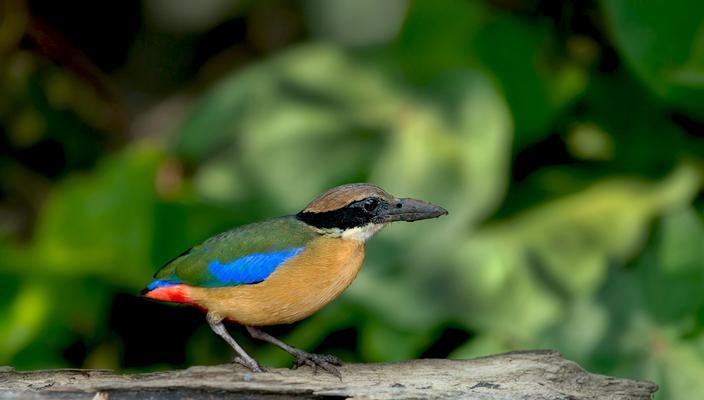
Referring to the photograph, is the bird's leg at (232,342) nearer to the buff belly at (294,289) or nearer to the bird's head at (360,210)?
the buff belly at (294,289)

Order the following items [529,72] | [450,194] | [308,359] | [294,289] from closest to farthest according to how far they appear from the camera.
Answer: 1. [294,289]
2. [308,359]
3. [450,194]
4. [529,72]

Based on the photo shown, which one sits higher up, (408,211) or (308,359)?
(408,211)

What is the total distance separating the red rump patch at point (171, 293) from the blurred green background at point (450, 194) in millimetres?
1474

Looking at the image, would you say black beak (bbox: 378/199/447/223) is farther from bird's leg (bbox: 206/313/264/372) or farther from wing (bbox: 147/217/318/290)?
bird's leg (bbox: 206/313/264/372)

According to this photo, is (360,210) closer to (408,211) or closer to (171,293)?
(408,211)

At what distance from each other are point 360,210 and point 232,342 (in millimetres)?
406

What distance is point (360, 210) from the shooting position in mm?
2348

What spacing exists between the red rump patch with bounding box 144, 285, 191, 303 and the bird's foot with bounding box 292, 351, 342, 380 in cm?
32

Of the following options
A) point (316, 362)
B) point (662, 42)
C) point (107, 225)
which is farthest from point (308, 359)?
point (662, 42)

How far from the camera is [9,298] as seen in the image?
13.7 feet

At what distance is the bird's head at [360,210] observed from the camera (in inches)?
92.0

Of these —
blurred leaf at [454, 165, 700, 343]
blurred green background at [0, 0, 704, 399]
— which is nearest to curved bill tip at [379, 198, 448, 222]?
blurred green background at [0, 0, 704, 399]

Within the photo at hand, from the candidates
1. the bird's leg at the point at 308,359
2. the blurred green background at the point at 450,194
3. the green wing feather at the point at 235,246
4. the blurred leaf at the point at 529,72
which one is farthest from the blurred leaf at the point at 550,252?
the green wing feather at the point at 235,246

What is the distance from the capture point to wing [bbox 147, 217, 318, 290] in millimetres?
2314
